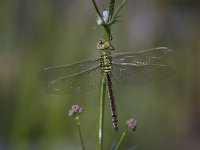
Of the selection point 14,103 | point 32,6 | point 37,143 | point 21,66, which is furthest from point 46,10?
point 37,143

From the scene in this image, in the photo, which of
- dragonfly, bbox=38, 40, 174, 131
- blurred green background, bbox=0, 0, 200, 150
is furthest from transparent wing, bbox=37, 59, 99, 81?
blurred green background, bbox=0, 0, 200, 150

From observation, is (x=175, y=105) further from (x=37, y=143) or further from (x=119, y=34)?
(x=37, y=143)

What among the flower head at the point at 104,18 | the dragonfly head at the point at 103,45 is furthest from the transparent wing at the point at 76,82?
the flower head at the point at 104,18

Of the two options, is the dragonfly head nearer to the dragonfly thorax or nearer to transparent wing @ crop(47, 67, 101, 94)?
the dragonfly thorax

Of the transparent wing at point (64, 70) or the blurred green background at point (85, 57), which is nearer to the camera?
the transparent wing at point (64, 70)

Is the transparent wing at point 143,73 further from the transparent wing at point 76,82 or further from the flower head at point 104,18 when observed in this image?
the flower head at point 104,18

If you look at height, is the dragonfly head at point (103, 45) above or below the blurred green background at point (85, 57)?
above

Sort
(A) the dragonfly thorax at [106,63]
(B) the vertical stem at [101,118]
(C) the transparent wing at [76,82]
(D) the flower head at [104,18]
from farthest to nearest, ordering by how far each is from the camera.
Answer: (C) the transparent wing at [76,82]
(A) the dragonfly thorax at [106,63]
(B) the vertical stem at [101,118]
(D) the flower head at [104,18]

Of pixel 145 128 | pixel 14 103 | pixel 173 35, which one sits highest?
pixel 173 35
